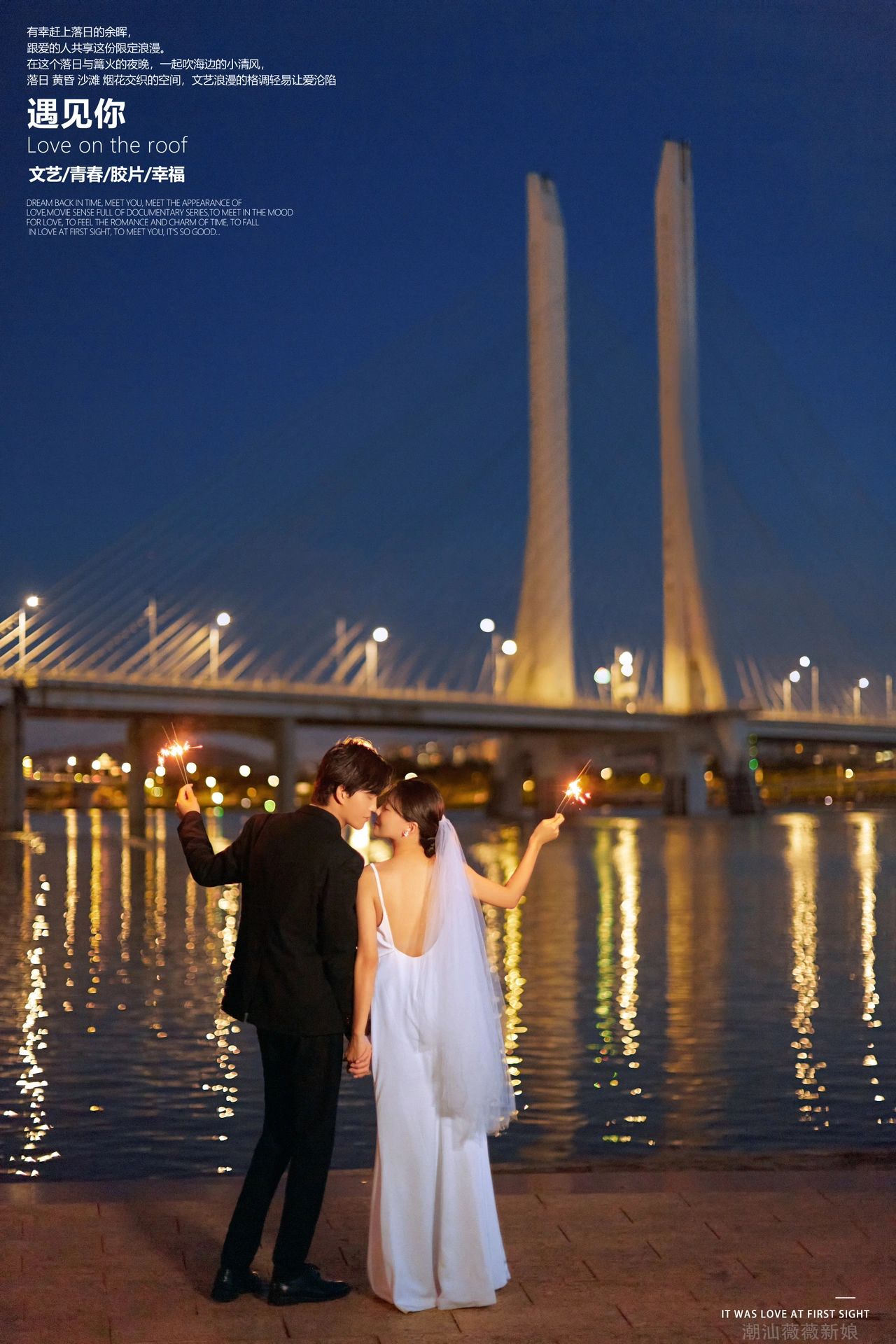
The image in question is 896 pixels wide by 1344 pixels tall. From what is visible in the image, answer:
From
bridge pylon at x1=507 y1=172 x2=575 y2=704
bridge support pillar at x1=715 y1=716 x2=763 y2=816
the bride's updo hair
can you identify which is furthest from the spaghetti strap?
bridge support pillar at x1=715 y1=716 x2=763 y2=816

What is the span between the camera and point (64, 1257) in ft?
17.6

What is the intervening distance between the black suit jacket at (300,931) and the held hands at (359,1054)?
7cm

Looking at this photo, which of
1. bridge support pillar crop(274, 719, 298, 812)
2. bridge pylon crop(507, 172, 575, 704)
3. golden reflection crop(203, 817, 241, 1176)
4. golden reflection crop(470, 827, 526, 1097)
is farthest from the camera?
bridge support pillar crop(274, 719, 298, 812)

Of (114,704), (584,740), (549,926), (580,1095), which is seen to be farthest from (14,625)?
(580,1095)

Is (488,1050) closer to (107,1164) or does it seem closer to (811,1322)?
(811,1322)

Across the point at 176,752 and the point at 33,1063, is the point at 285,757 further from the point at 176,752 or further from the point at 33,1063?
the point at 176,752

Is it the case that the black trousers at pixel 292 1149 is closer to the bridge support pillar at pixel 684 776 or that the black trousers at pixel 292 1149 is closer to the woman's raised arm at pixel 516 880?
the woman's raised arm at pixel 516 880

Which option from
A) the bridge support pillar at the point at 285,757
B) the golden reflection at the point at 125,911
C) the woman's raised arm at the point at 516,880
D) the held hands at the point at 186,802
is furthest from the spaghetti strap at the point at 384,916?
the bridge support pillar at the point at 285,757

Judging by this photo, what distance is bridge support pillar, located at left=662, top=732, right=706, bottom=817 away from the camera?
82312 millimetres

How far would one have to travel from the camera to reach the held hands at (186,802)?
5.65 m

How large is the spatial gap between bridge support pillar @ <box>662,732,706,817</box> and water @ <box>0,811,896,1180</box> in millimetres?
51941

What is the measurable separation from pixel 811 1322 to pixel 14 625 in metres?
66.0

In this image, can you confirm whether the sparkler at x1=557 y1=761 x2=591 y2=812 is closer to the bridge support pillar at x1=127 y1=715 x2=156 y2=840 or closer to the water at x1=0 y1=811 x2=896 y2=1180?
the water at x1=0 y1=811 x2=896 y2=1180

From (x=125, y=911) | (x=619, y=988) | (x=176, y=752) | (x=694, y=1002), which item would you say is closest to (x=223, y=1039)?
(x=694, y=1002)
